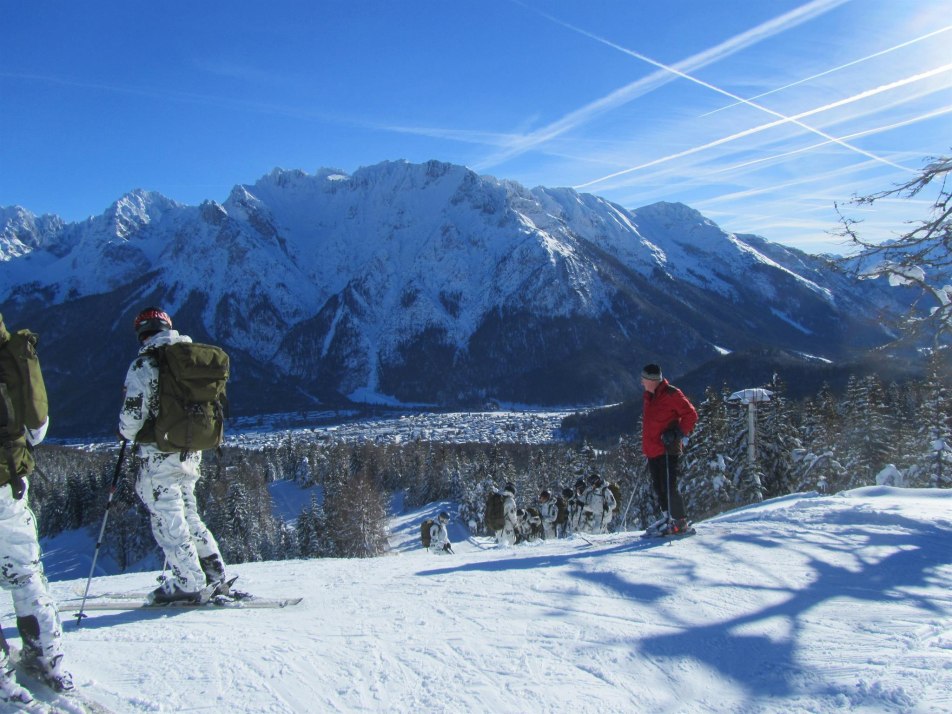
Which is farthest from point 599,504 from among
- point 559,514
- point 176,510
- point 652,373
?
point 176,510

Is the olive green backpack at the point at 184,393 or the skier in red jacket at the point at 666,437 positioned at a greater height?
the olive green backpack at the point at 184,393

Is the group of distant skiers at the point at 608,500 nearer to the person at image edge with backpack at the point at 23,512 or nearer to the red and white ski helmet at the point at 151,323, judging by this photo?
the red and white ski helmet at the point at 151,323

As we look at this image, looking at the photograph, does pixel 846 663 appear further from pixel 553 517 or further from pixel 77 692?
pixel 553 517

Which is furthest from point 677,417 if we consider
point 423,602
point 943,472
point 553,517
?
point 943,472

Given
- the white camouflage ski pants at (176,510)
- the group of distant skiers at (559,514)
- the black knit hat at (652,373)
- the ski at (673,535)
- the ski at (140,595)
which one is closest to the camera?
the white camouflage ski pants at (176,510)

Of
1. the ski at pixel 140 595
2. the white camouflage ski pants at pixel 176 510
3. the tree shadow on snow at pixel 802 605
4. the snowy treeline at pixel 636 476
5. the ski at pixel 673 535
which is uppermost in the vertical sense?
the white camouflage ski pants at pixel 176 510

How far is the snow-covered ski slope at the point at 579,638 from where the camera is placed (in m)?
3.66

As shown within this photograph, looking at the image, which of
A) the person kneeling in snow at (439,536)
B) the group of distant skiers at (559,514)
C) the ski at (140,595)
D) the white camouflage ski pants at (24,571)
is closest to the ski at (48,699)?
the white camouflage ski pants at (24,571)

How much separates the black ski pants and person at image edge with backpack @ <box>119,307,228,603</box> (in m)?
5.14

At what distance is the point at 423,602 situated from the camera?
17.6 ft

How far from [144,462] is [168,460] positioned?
19 centimetres

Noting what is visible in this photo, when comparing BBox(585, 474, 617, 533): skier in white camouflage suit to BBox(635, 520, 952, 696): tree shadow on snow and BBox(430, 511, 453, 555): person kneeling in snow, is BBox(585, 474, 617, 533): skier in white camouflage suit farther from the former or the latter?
BBox(635, 520, 952, 696): tree shadow on snow

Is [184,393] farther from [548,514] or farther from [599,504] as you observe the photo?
[548,514]

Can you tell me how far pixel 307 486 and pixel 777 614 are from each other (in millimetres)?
91160
